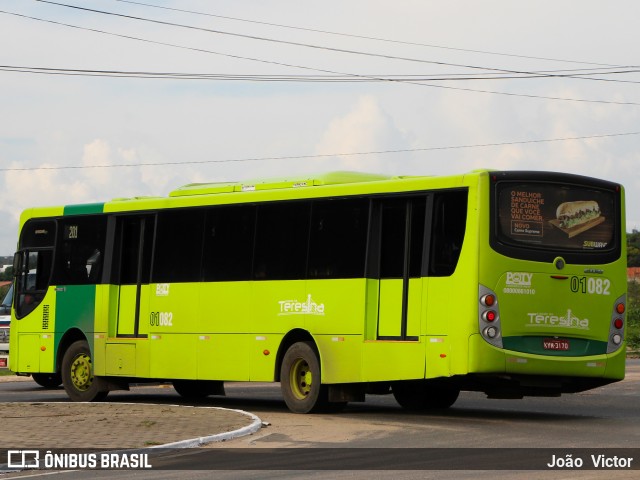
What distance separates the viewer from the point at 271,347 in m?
22.0

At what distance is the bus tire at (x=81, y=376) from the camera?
25.0 m

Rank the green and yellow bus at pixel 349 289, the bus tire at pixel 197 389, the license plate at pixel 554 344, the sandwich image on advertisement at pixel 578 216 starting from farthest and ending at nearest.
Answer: the bus tire at pixel 197 389, the sandwich image on advertisement at pixel 578 216, the license plate at pixel 554 344, the green and yellow bus at pixel 349 289

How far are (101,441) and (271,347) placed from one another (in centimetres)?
601

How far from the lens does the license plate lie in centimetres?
1955

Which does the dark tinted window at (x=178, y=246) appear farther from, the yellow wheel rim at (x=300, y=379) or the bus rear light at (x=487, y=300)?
the bus rear light at (x=487, y=300)

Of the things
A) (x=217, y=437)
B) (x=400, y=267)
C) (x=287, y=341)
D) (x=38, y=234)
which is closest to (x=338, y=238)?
(x=400, y=267)

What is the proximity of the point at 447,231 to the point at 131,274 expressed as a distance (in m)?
6.94

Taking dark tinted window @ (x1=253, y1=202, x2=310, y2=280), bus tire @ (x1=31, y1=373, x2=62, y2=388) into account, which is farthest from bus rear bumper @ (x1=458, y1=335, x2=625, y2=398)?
bus tire @ (x1=31, y1=373, x2=62, y2=388)

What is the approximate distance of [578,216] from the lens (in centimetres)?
2000

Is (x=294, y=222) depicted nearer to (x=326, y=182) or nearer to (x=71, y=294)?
(x=326, y=182)

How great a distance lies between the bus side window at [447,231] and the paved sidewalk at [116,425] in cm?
320

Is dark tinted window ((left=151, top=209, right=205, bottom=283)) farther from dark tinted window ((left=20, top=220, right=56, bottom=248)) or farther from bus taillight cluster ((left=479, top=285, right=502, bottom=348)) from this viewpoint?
bus taillight cluster ((left=479, top=285, right=502, bottom=348))

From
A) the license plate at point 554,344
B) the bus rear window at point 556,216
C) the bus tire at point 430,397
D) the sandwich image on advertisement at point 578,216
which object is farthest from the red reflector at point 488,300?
the bus tire at point 430,397

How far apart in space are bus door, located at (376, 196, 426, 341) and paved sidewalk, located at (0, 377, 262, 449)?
2.42 m
